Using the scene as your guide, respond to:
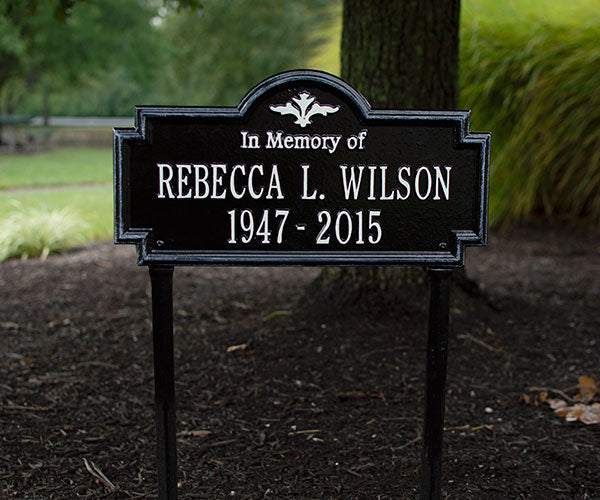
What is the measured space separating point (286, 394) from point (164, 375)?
114 centimetres

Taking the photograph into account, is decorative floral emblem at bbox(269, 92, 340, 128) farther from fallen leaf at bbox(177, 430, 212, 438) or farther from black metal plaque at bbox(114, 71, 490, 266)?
fallen leaf at bbox(177, 430, 212, 438)

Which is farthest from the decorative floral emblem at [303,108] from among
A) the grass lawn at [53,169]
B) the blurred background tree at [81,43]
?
the blurred background tree at [81,43]

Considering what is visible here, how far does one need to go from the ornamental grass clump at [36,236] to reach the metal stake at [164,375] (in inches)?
184

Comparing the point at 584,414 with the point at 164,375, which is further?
the point at 584,414

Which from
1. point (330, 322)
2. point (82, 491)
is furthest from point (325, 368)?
point (82, 491)

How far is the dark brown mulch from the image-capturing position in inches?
96.0

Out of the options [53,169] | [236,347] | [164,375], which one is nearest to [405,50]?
[236,347]

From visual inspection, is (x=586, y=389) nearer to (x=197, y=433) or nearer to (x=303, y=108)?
(x=197, y=433)

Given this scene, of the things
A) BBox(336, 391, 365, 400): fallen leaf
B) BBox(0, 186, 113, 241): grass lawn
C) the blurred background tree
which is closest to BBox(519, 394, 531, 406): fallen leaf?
BBox(336, 391, 365, 400): fallen leaf

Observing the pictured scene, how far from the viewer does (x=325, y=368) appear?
→ 331cm

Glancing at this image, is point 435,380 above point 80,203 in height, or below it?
above

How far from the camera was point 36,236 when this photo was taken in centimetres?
653

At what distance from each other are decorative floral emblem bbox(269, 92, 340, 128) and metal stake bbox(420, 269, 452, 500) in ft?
1.86

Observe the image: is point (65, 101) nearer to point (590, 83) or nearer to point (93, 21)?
point (93, 21)
